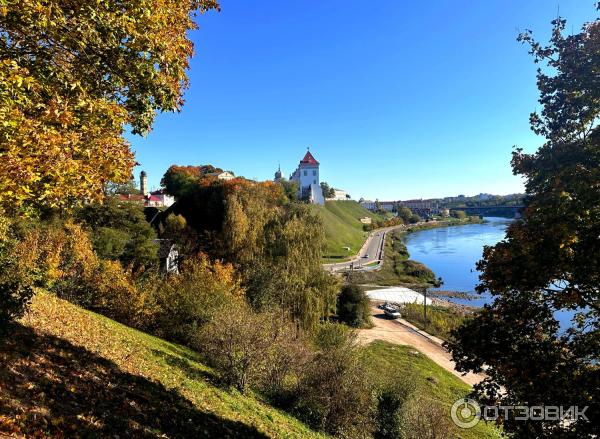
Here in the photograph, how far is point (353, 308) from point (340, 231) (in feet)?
182

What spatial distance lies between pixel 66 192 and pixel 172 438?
18.4 ft

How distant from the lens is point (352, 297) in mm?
38250

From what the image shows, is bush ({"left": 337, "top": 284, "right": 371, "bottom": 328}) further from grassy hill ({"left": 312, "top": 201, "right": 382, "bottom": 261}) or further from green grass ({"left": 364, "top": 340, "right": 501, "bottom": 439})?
grassy hill ({"left": 312, "top": 201, "right": 382, "bottom": 261})

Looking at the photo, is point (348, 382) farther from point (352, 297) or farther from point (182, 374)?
point (352, 297)

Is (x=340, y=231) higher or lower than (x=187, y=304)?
lower

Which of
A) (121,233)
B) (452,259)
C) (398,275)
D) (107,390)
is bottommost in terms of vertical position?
(452,259)

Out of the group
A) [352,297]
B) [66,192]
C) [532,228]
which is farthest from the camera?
[352,297]

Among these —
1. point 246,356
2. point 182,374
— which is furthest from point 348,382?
point 182,374

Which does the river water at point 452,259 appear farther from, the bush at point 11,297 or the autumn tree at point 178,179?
the bush at point 11,297

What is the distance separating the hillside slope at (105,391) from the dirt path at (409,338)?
20.0m

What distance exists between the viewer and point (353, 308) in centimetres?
3753

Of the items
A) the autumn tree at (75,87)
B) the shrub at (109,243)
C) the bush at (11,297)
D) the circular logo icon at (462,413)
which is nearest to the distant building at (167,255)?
the shrub at (109,243)

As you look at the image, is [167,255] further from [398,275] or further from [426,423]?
[398,275]

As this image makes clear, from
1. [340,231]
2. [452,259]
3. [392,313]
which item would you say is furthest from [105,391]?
[452,259]
